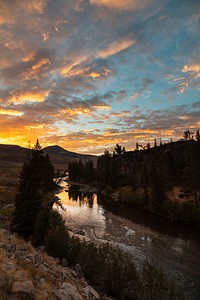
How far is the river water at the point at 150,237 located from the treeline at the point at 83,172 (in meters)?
79.5

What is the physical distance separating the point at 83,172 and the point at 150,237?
363 feet

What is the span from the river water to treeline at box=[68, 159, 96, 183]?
7955 cm

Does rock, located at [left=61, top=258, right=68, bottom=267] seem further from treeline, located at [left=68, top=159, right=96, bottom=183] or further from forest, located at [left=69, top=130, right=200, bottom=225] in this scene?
treeline, located at [left=68, top=159, right=96, bottom=183]

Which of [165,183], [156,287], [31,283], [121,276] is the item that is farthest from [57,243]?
[165,183]

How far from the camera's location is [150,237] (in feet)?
117

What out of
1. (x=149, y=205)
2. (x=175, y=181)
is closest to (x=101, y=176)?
(x=175, y=181)

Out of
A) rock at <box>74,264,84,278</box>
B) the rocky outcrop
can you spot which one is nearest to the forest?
rock at <box>74,264,84,278</box>

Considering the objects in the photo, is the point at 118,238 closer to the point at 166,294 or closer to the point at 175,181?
the point at 166,294

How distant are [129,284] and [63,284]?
238 inches

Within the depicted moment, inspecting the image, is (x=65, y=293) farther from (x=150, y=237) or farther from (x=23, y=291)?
(x=150, y=237)

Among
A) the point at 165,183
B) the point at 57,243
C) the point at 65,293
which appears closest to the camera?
the point at 65,293

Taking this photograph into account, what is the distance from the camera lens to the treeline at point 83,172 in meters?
136

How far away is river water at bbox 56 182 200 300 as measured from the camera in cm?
2339

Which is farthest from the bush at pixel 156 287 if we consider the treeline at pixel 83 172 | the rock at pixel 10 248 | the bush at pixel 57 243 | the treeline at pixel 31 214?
the treeline at pixel 83 172
